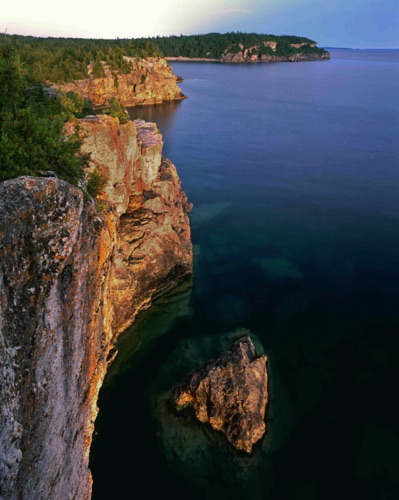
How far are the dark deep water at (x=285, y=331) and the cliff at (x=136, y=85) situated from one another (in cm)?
4595

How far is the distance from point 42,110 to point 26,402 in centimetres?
1737

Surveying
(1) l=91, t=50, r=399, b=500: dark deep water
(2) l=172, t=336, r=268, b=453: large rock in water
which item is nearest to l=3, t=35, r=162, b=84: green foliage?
(1) l=91, t=50, r=399, b=500: dark deep water

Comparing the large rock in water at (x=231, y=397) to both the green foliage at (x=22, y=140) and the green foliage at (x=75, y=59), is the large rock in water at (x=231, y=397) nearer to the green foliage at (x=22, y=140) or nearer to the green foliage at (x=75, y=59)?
the green foliage at (x=22, y=140)

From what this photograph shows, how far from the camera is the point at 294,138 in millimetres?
83812

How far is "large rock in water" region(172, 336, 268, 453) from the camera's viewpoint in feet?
71.1

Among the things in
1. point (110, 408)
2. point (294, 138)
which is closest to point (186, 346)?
point (110, 408)

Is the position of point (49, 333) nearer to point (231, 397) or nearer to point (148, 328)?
point (231, 397)

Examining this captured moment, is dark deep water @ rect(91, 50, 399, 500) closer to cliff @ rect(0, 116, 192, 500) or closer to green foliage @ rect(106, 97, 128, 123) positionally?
cliff @ rect(0, 116, 192, 500)

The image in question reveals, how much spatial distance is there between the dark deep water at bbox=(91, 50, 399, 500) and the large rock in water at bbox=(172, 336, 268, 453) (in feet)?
3.13

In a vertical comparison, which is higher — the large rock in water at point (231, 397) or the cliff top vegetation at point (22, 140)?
the cliff top vegetation at point (22, 140)

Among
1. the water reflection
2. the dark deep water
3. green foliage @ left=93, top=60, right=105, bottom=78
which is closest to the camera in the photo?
the dark deep water

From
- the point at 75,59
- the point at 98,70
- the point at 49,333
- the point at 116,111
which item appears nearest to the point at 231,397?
the point at 49,333

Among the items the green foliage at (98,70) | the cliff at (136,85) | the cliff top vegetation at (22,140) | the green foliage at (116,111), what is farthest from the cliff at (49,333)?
the green foliage at (98,70)

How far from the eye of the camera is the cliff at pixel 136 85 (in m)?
103
